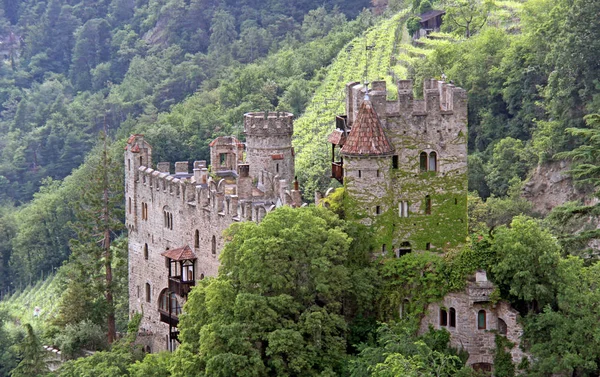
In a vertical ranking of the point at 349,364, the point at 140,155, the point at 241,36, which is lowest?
the point at 349,364

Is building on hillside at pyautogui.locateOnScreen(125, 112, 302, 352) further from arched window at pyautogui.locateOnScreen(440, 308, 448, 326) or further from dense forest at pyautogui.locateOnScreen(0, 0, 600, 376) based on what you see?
arched window at pyautogui.locateOnScreen(440, 308, 448, 326)

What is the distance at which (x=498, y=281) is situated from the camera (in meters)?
61.5

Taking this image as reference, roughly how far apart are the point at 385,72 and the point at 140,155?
32607 mm

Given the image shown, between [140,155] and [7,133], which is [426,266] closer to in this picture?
[140,155]

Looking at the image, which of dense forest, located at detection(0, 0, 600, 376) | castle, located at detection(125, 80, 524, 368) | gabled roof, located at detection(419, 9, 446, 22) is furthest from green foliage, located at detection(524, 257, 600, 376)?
gabled roof, located at detection(419, 9, 446, 22)

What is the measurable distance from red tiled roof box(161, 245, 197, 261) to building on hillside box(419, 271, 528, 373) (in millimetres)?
16632

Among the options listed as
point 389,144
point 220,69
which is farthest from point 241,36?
point 389,144

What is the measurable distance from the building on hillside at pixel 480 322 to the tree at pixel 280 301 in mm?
3775

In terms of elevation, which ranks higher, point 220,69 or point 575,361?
point 220,69

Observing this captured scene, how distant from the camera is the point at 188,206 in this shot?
74.8 m

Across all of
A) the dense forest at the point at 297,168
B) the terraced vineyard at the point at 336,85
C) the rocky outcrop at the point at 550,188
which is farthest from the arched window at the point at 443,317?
the rocky outcrop at the point at 550,188

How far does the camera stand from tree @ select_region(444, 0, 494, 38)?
116 m

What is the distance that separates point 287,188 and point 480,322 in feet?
45.7

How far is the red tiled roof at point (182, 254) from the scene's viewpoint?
244ft
